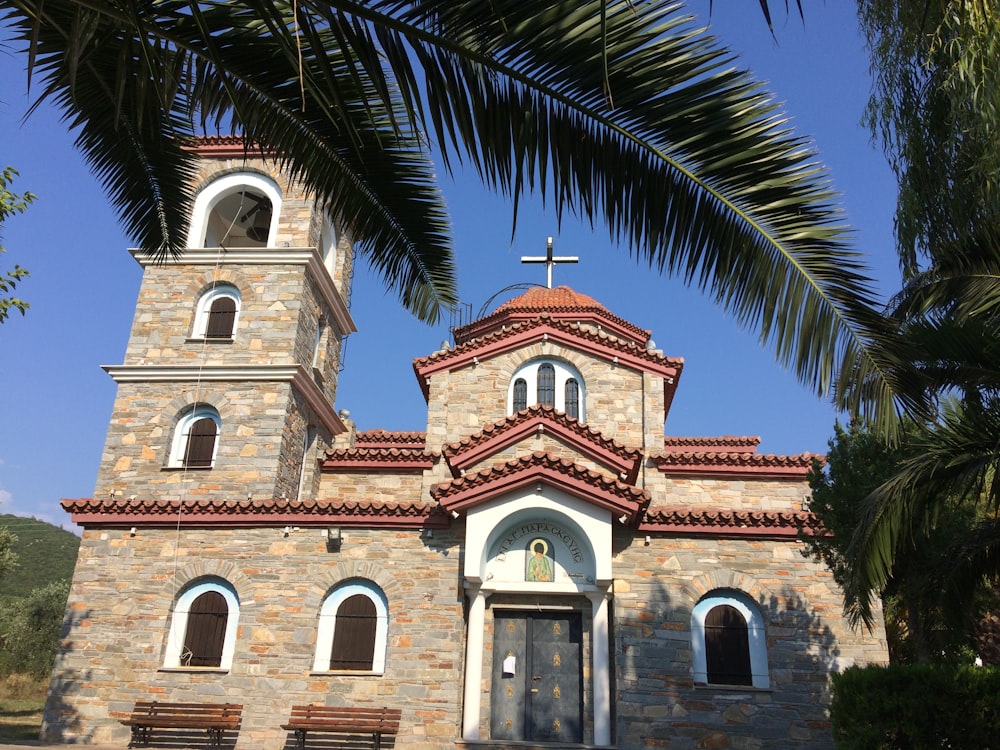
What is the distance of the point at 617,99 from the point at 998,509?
19.8 ft

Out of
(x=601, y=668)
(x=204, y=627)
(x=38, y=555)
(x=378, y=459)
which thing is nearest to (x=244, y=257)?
(x=378, y=459)

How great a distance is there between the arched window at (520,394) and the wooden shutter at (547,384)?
311 mm

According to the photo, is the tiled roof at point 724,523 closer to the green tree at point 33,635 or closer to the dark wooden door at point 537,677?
the dark wooden door at point 537,677

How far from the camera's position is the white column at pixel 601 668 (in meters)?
13.1

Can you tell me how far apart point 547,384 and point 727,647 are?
23.3 feet

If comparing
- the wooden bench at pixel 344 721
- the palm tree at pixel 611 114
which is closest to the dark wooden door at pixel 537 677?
the wooden bench at pixel 344 721

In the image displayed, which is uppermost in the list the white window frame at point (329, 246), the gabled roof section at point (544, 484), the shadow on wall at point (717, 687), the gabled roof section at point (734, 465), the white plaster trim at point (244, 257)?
the white window frame at point (329, 246)

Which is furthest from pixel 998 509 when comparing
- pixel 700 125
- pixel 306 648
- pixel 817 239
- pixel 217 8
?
pixel 306 648

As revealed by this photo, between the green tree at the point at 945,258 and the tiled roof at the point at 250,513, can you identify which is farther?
the tiled roof at the point at 250,513

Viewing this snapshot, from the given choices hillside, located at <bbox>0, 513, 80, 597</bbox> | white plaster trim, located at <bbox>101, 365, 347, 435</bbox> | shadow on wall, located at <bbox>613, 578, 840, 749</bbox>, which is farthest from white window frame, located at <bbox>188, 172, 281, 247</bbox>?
hillside, located at <bbox>0, 513, 80, 597</bbox>

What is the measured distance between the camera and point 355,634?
13.9 m

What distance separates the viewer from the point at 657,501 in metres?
17.3

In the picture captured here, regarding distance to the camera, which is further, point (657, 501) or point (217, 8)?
point (657, 501)

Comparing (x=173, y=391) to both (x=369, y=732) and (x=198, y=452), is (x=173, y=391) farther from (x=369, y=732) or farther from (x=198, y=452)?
(x=369, y=732)
